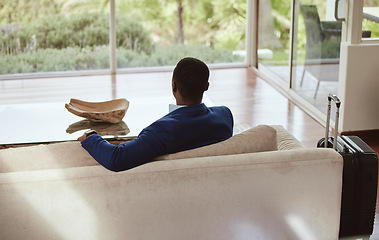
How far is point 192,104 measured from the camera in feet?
7.86

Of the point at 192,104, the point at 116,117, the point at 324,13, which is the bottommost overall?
the point at 116,117

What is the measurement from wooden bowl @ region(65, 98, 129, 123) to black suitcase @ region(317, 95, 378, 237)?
1.65m

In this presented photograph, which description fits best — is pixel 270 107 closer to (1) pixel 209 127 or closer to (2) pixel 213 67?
(2) pixel 213 67

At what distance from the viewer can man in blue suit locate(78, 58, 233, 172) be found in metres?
2.16

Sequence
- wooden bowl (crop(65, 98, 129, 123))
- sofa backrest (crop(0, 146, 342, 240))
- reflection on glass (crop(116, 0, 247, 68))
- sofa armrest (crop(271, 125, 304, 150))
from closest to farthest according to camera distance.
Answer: sofa backrest (crop(0, 146, 342, 240)) → sofa armrest (crop(271, 125, 304, 150)) → wooden bowl (crop(65, 98, 129, 123)) → reflection on glass (crop(116, 0, 247, 68))

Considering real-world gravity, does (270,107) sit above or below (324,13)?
below

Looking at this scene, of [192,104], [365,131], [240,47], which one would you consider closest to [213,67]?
[240,47]

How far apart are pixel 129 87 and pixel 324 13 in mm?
2415

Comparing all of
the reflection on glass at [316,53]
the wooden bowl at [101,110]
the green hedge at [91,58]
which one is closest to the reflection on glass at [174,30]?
the green hedge at [91,58]

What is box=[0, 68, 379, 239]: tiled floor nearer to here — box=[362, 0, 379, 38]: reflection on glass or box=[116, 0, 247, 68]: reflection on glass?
box=[116, 0, 247, 68]: reflection on glass

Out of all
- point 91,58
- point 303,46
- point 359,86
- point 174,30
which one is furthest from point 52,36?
point 359,86

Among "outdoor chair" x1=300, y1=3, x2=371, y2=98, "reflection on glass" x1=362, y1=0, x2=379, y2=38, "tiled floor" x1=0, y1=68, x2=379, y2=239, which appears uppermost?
"reflection on glass" x1=362, y1=0, x2=379, y2=38

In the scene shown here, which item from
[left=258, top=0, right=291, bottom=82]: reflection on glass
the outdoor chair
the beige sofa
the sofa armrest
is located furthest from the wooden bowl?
[left=258, top=0, right=291, bottom=82]: reflection on glass

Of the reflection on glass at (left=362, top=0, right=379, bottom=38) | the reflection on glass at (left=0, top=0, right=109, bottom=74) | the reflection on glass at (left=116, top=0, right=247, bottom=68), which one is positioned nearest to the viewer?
the reflection on glass at (left=362, top=0, right=379, bottom=38)
